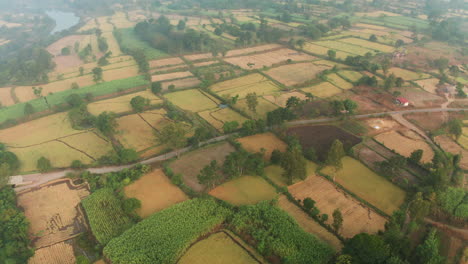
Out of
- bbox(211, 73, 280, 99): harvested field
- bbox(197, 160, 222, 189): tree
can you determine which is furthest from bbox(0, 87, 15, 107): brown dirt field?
bbox(197, 160, 222, 189): tree

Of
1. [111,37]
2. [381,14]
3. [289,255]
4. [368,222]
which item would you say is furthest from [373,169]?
[381,14]

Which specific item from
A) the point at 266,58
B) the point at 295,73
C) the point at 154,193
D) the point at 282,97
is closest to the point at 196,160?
the point at 154,193

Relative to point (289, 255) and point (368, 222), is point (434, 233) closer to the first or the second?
point (368, 222)

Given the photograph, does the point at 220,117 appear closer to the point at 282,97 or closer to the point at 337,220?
the point at 282,97

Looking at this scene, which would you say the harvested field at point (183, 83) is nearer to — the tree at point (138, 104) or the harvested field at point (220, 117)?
the tree at point (138, 104)

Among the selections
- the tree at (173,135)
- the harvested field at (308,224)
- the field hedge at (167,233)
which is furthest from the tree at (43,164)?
the harvested field at (308,224)
